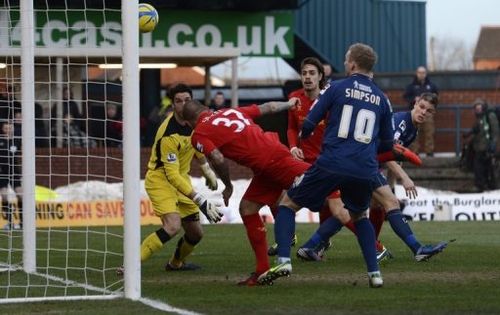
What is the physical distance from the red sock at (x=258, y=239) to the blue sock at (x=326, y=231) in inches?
88.8

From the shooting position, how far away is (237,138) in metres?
11.2

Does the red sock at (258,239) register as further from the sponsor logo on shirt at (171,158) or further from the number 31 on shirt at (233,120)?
the sponsor logo on shirt at (171,158)

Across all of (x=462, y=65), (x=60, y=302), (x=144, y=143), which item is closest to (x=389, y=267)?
(x=60, y=302)

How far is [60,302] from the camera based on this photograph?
1018 cm

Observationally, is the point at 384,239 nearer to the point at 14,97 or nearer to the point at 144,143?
the point at 14,97

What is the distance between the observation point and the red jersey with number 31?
1107 cm

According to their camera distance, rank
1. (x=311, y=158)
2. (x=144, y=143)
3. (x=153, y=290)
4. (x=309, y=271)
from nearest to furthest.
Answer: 1. (x=153, y=290)
2. (x=309, y=271)
3. (x=311, y=158)
4. (x=144, y=143)

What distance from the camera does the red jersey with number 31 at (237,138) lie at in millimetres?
11070

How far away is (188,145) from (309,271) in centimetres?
183

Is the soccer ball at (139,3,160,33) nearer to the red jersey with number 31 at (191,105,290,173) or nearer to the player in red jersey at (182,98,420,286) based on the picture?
the player in red jersey at (182,98,420,286)

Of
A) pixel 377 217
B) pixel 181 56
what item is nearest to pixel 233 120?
pixel 377 217

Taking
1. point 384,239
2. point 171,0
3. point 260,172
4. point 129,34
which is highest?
point 171,0

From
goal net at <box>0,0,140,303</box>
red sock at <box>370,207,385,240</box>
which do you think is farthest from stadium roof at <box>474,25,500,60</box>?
red sock at <box>370,207,385,240</box>

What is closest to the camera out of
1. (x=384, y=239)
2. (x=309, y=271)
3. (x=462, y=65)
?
(x=309, y=271)
